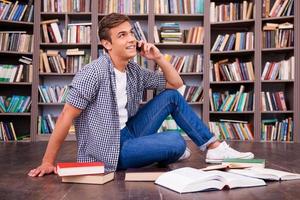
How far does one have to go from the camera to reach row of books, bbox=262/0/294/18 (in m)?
4.30

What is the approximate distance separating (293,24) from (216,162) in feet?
8.76

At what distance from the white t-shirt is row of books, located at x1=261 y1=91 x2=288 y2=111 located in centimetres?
272

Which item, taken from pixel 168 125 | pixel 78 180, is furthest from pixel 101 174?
pixel 168 125

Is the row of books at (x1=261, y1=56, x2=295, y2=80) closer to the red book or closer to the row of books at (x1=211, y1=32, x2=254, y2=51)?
the row of books at (x1=211, y1=32, x2=254, y2=51)

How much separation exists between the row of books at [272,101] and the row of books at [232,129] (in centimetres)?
29

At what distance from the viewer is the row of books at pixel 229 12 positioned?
444 centimetres

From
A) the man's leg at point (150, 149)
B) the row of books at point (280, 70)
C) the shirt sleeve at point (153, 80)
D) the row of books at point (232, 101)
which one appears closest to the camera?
the man's leg at point (150, 149)

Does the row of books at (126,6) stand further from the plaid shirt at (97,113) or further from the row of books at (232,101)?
the plaid shirt at (97,113)

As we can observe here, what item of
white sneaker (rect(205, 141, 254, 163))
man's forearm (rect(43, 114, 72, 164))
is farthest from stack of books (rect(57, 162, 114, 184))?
white sneaker (rect(205, 141, 254, 163))

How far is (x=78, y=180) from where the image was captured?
1.68 metres

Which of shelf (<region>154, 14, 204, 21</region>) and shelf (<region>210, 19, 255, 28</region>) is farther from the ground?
shelf (<region>154, 14, 204, 21</region>)

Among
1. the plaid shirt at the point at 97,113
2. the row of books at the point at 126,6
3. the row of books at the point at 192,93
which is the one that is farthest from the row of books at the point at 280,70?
the plaid shirt at the point at 97,113

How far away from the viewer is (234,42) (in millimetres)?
4480

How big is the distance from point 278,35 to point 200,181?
326 cm
